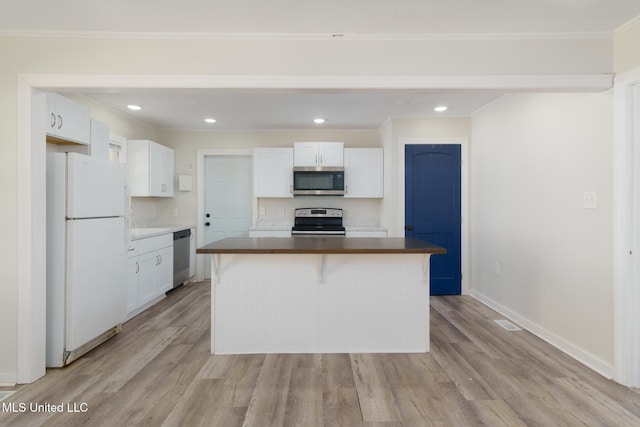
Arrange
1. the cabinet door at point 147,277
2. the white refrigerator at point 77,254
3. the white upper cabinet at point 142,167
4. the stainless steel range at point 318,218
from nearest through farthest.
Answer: the white refrigerator at point 77,254, the cabinet door at point 147,277, the white upper cabinet at point 142,167, the stainless steel range at point 318,218

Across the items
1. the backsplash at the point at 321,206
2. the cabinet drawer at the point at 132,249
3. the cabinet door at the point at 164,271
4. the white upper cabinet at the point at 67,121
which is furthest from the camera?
the backsplash at the point at 321,206

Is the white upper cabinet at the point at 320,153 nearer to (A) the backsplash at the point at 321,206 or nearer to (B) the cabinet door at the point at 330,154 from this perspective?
(B) the cabinet door at the point at 330,154

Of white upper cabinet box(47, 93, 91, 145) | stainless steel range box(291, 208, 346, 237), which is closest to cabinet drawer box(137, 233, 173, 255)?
white upper cabinet box(47, 93, 91, 145)

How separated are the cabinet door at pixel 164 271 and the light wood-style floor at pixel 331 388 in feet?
3.67

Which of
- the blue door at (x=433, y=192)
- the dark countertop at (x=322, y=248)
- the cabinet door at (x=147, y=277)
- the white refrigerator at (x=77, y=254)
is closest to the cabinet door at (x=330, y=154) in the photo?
the blue door at (x=433, y=192)

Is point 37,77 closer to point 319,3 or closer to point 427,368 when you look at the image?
point 319,3

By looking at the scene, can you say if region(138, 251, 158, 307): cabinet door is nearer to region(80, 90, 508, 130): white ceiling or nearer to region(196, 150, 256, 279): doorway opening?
region(196, 150, 256, 279): doorway opening

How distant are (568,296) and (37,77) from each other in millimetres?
4246

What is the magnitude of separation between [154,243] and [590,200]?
4249mm

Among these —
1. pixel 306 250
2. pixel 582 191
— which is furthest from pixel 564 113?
pixel 306 250

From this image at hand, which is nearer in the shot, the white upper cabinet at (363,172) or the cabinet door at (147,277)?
the cabinet door at (147,277)

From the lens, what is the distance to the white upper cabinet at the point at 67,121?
2.57m

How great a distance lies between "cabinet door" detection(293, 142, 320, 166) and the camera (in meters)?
4.63
